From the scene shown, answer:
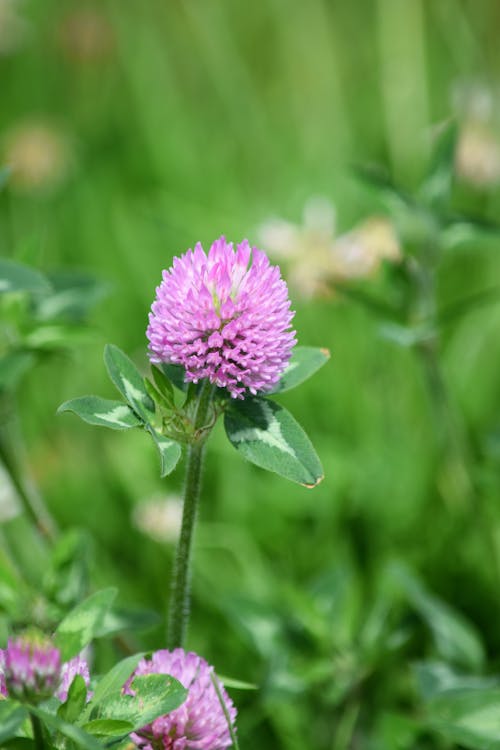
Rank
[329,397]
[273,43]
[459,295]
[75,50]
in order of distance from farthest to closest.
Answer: [273,43], [75,50], [459,295], [329,397]

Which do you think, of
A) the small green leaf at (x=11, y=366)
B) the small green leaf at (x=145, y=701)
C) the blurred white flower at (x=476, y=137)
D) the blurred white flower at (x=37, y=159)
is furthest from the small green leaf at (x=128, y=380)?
the blurred white flower at (x=37, y=159)

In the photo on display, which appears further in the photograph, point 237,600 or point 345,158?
point 345,158

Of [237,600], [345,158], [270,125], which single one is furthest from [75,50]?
[237,600]

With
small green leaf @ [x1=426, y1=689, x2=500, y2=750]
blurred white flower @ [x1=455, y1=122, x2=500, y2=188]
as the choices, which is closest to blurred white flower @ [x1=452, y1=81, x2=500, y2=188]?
blurred white flower @ [x1=455, y1=122, x2=500, y2=188]

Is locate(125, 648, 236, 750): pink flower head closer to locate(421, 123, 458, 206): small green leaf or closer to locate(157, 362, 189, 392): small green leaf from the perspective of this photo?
locate(157, 362, 189, 392): small green leaf

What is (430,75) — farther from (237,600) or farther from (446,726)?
(446,726)

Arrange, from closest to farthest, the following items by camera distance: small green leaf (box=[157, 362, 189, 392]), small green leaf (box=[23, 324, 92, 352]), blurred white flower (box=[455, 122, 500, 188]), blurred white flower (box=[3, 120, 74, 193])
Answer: small green leaf (box=[157, 362, 189, 392]) → small green leaf (box=[23, 324, 92, 352]) → blurred white flower (box=[455, 122, 500, 188]) → blurred white flower (box=[3, 120, 74, 193])

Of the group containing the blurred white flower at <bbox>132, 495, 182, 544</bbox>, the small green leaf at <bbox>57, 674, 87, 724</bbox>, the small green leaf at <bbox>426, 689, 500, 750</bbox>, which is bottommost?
the small green leaf at <bbox>426, 689, 500, 750</bbox>
